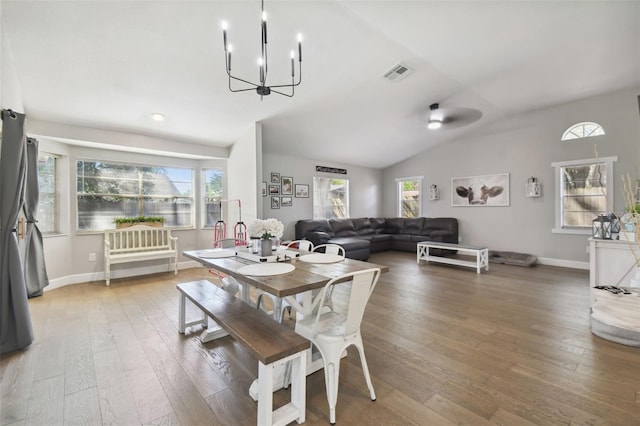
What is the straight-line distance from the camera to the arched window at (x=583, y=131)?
4.98 m

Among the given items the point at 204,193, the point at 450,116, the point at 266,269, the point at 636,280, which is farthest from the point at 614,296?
the point at 204,193

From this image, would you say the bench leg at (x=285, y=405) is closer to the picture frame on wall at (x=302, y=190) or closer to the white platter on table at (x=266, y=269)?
the white platter on table at (x=266, y=269)

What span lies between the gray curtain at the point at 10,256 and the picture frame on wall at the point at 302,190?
477 cm

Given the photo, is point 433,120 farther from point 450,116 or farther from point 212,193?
point 212,193

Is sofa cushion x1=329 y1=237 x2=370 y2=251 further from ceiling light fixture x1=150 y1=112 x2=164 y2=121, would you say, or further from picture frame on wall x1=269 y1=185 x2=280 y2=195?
ceiling light fixture x1=150 y1=112 x2=164 y2=121

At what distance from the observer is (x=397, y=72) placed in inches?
154

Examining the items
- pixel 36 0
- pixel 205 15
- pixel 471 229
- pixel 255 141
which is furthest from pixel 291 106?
pixel 471 229

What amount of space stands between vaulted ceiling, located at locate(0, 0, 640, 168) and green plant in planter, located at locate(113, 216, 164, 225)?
152 centimetres

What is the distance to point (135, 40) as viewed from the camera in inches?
104

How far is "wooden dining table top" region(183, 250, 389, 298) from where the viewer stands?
1.63 m

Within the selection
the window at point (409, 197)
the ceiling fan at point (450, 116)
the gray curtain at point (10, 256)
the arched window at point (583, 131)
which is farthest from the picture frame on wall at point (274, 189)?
the arched window at point (583, 131)

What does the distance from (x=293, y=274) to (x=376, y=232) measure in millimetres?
6092

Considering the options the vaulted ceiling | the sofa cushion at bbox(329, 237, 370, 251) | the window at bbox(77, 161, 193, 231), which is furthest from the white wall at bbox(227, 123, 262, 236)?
the sofa cushion at bbox(329, 237, 370, 251)

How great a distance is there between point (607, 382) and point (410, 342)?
128cm
